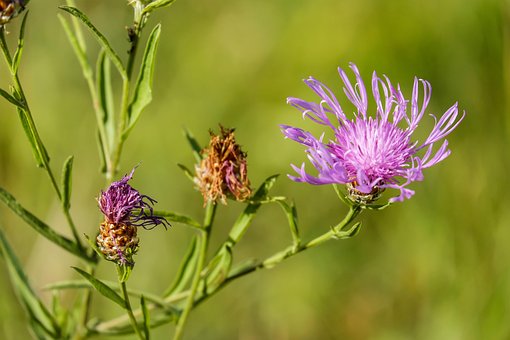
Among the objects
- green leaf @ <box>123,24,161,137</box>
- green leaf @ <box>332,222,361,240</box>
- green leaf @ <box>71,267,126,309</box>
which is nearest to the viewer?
green leaf @ <box>71,267,126,309</box>

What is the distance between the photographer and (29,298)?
1986 mm

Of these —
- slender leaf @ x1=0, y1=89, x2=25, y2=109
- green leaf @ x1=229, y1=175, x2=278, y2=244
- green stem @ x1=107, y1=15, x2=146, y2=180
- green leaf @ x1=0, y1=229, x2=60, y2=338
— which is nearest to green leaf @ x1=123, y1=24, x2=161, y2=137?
green stem @ x1=107, y1=15, x2=146, y2=180

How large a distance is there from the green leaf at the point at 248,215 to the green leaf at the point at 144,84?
1.26ft

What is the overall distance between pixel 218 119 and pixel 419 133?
115 centimetres

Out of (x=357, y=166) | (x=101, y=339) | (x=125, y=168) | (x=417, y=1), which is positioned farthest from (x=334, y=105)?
(x=417, y=1)

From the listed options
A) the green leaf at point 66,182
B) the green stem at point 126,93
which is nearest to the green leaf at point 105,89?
the green stem at point 126,93

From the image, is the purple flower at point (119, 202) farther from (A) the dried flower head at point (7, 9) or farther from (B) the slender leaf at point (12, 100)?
(A) the dried flower head at point (7, 9)

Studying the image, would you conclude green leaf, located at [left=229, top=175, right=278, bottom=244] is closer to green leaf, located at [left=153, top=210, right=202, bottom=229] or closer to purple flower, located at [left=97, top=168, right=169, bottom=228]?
green leaf, located at [left=153, top=210, right=202, bottom=229]

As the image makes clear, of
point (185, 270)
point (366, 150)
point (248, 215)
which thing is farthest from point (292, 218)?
point (185, 270)

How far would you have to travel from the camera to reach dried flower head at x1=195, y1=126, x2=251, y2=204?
1841 mm

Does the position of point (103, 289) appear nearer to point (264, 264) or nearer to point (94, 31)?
point (264, 264)

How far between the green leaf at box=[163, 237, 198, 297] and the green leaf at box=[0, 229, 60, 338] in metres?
0.35

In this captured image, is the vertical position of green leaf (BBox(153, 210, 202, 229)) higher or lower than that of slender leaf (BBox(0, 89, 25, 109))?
lower

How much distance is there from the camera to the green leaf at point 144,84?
176 cm
